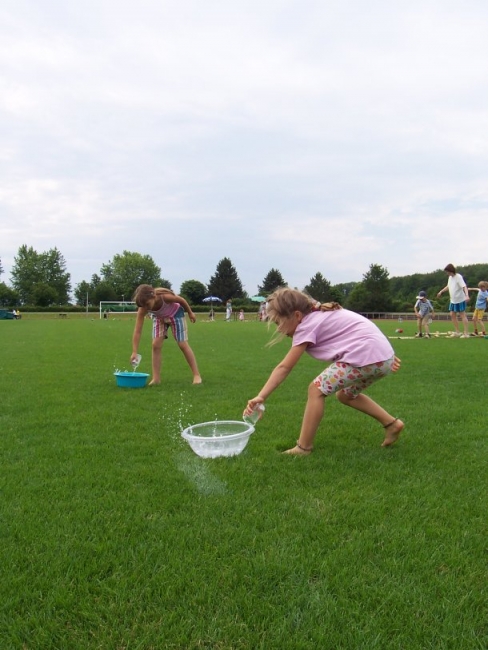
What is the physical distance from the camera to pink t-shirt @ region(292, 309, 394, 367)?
12.4 ft

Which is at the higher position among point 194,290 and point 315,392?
point 194,290

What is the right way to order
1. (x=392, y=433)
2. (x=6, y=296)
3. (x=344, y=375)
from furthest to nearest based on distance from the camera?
1. (x=6, y=296)
2. (x=392, y=433)
3. (x=344, y=375)

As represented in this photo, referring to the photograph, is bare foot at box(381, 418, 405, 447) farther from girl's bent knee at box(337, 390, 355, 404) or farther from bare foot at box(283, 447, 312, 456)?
bare foot at box(283, 447, 312, 456)

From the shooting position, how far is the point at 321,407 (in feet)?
12.6

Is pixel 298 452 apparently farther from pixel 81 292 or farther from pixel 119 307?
pixel 81 292

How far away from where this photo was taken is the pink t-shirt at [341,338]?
3.78 metres

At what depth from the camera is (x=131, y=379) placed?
6.88m

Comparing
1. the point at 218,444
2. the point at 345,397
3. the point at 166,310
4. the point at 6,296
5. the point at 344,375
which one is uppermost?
the point at 6,296

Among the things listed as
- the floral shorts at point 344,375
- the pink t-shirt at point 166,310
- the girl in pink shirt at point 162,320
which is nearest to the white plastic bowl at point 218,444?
the floral shorts at point 344,375

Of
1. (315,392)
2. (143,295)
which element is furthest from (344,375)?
(143,295)

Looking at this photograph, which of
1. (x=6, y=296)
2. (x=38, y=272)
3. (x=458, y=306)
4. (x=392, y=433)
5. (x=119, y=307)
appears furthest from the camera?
(x=38, y=272)

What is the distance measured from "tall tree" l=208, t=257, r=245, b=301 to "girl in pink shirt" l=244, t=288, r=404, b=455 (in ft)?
297

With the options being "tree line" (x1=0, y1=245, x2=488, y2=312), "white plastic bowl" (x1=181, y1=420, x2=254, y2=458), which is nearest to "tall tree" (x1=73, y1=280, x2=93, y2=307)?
"tree line" (x1=0, y1=245, x2=488, y2=312)

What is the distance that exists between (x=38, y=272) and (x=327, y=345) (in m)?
98.3
